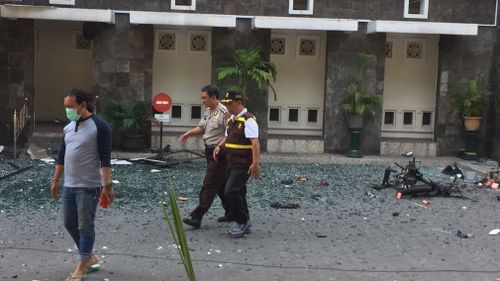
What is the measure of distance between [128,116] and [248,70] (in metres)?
2.76

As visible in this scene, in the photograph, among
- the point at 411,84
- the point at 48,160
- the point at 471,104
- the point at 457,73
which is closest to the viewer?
the point at 48,160

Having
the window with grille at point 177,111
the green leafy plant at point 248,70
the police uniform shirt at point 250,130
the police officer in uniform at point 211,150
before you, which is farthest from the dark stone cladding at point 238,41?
the police uniform shirt at point 250,130

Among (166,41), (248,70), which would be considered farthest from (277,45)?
(166,41)

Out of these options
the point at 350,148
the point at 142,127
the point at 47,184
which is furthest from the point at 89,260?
the point at 350,148

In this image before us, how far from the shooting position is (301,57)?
1557 centimetres

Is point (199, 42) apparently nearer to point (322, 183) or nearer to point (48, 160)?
point (48, 160)

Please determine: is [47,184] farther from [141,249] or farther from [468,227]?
[468,227]

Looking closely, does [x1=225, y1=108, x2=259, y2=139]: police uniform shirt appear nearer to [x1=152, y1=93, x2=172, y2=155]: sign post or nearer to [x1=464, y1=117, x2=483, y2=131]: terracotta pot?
[x1=152, y1=93, x2=172, y2=155]: sign post

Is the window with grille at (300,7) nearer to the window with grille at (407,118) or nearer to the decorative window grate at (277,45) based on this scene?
the decorative window grate at (277,45)

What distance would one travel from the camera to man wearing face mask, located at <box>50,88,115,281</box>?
20.2 ft

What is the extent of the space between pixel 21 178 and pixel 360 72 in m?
7.75

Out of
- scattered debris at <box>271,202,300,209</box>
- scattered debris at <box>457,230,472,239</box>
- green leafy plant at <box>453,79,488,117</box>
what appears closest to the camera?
scattered debris at <box>457,230,472,239</box>

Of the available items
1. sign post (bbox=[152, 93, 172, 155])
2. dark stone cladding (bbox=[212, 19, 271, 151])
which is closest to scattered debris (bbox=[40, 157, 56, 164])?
sign post (bbox=[152, 93, 172, 155])

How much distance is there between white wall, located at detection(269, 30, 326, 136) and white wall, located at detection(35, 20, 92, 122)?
5.40 meters
